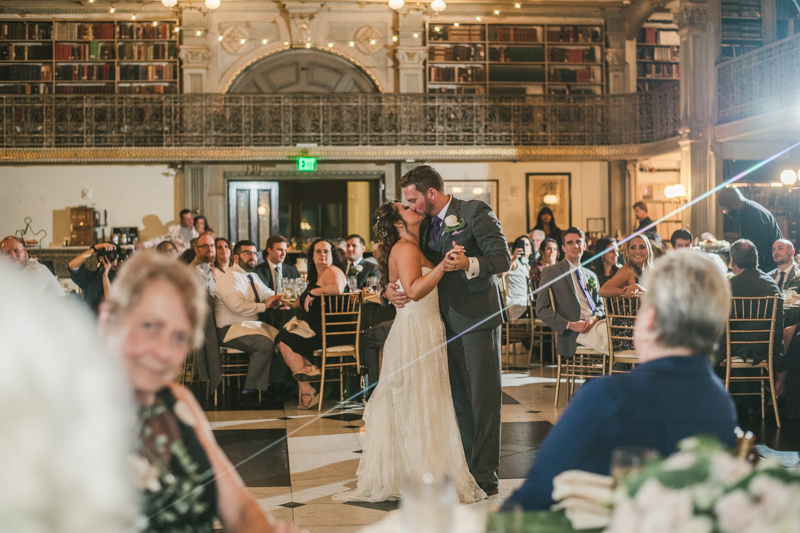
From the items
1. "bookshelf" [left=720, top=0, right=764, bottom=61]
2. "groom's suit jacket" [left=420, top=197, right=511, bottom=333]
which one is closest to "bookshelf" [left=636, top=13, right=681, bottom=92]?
"bookshelf" [left=720, top=0, right=764, bottom=61]

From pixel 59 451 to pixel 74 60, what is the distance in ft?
49.3

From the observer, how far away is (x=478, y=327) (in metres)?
3.84

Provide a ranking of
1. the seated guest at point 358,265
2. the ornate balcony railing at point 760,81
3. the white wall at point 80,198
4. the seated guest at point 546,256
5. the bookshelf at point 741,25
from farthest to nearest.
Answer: the white wall at point 80,198
the bookshelf at point 741,25
the ornate balcony railing at point 760,81
the seated guest at point 546,256
the seated guest at point 358,265

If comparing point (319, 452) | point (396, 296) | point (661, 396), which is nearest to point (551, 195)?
point (319, 452)

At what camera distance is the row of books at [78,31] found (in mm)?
14320

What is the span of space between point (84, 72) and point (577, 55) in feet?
31.4

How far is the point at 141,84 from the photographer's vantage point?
14555 mm

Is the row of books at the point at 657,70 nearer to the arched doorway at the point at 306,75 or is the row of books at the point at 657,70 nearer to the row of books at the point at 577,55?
the row of books at the point at 577,55

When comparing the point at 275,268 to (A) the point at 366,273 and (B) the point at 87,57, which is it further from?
(B) the point at 87,57

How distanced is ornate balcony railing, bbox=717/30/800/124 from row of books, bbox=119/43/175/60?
9.90m

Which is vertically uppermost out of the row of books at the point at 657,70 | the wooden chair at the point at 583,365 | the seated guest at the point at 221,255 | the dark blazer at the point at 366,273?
the row of books at the point at 657,70

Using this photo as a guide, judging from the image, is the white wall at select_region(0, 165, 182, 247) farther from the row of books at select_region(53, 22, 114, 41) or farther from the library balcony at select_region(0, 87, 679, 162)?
the row of books at select_region(53, 22, 114, 41)

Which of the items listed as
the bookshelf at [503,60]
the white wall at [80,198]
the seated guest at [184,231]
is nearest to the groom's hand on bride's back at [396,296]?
the seated guest at [184,231]

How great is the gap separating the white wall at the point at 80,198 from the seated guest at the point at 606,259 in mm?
9377
